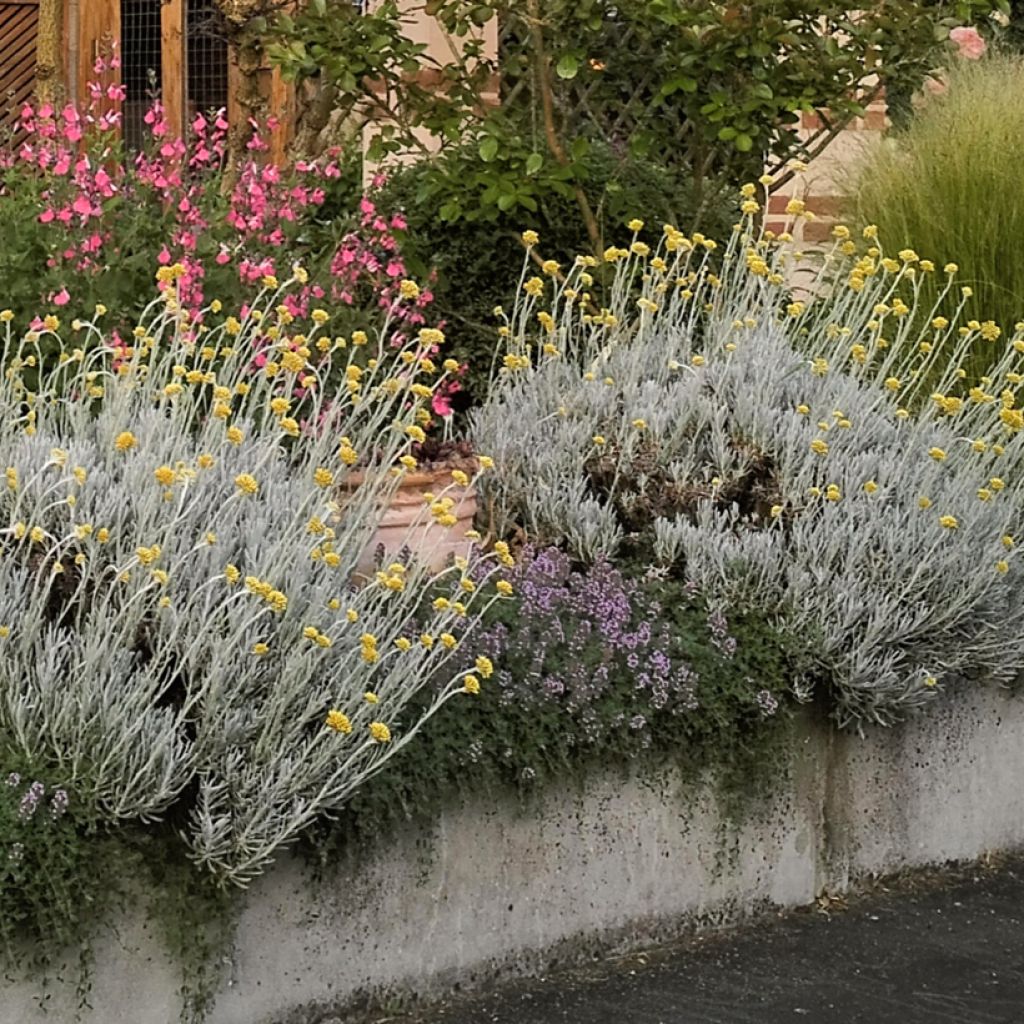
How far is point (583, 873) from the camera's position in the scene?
379 cm

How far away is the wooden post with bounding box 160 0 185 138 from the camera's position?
10.6 metres

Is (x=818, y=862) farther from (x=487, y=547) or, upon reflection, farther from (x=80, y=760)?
(x=80, y=760)

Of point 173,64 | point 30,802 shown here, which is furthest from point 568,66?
point 173,64

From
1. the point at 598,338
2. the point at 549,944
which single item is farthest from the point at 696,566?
the point at 598,338

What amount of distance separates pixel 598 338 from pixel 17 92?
7.12 meters

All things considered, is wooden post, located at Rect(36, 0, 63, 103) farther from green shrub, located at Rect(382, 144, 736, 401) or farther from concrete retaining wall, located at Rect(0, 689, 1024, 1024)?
concrete retaining wall, located at Rect(0, 689, 1024, 1024)

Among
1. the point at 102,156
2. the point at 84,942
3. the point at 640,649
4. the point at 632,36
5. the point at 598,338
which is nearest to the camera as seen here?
the point at 84,942

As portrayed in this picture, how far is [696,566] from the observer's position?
4145mm

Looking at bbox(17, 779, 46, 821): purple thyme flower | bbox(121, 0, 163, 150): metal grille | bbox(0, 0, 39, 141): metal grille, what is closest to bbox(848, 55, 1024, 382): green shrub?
bbox(17, 779, 46, 821): purple thyme flower

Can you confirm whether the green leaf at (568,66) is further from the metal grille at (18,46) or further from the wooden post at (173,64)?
the metal grille at (18,46)

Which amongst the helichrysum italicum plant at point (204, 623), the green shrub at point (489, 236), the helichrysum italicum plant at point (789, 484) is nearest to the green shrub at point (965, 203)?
the green shrub at point (489, 236)

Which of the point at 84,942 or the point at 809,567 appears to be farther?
the point at 809,567

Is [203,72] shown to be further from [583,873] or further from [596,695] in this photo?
[583,873]

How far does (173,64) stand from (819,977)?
26.8 ft
